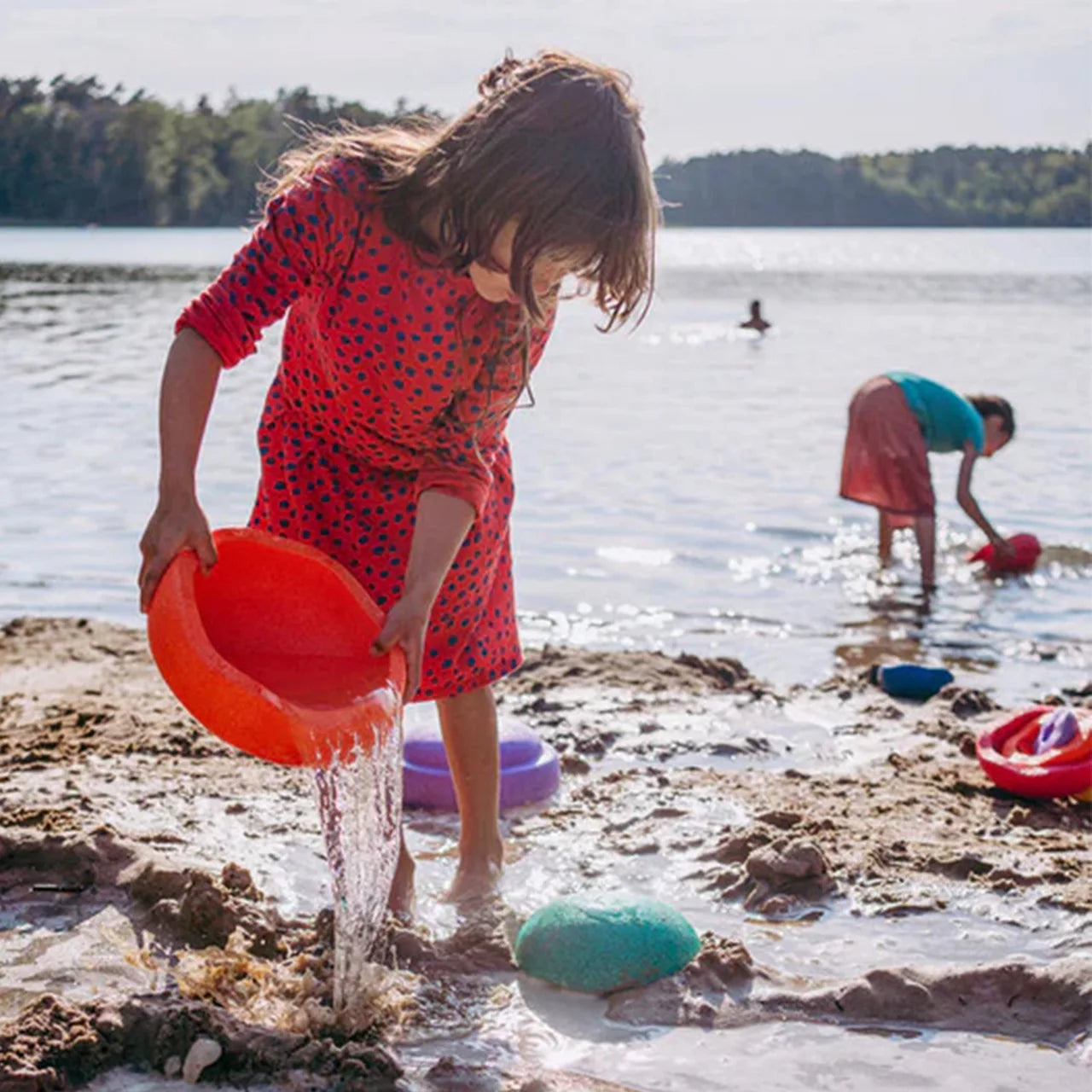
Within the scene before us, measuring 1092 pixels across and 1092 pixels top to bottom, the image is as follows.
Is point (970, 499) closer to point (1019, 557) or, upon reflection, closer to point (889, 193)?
point (1019, 557)

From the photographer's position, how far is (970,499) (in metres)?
7.86

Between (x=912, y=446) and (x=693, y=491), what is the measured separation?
2.41 m

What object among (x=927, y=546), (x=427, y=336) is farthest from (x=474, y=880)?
(x=927, y=546)

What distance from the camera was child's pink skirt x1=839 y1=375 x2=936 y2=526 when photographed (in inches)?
306

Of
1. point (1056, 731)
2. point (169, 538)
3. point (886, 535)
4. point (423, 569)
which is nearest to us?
point (169, 538)

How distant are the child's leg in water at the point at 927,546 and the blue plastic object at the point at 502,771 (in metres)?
3.87

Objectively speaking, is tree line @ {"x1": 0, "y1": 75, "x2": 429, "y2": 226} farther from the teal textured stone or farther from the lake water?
the teal textured stone

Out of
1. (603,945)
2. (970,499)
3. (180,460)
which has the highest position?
(180,460)

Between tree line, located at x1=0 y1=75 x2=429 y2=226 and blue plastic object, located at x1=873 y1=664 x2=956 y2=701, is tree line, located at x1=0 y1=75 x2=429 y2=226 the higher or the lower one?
the higher one

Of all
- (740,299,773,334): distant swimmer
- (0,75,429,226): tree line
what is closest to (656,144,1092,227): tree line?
(0,75,429,226): tree line

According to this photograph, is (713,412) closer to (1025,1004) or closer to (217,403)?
(217,403)

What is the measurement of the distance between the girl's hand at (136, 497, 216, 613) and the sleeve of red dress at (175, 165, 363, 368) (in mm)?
271

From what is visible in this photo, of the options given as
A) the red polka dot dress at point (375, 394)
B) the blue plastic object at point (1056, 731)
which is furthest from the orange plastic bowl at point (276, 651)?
the blue plastic object at point (1056, 731)

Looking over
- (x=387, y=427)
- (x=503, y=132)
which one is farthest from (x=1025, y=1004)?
(x=503, y=132)
